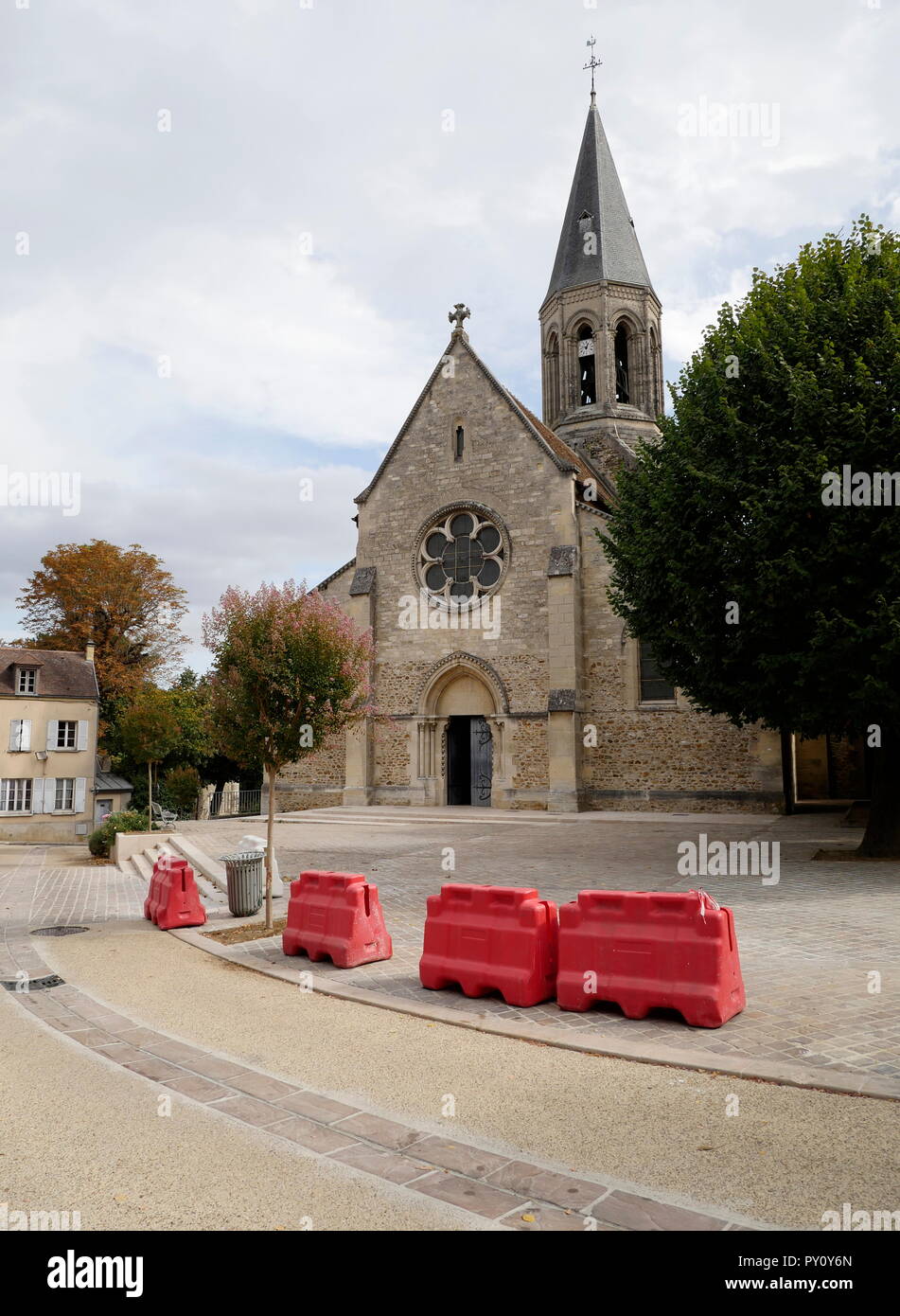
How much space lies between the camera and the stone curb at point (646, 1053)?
15.5 ft

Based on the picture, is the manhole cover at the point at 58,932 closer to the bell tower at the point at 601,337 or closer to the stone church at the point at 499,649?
the stone church at the point at 499,649

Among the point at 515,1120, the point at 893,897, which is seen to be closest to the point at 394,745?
the point at 893,897

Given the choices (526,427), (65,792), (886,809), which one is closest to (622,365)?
(526,427)

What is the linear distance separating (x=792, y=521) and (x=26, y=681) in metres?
29.7

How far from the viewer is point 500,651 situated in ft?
80.4

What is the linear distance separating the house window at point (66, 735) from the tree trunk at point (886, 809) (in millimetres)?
29360

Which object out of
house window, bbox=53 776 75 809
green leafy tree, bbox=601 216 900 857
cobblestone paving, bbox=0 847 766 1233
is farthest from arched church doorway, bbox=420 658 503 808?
cobblestone paving, bbox=0 847 766 1233

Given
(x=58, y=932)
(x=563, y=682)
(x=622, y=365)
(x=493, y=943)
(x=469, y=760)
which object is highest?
(x=622, y=365)

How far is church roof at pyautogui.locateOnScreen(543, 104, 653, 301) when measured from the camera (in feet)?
104

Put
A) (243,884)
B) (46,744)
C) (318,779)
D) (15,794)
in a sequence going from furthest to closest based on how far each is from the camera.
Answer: (46,744) → (15,794) → (318,779) → (243,884)

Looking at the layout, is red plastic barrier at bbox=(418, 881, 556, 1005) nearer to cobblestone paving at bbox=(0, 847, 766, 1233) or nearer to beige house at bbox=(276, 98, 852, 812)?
cobblestone paving at bbox=(0, 847, 766, 1233)

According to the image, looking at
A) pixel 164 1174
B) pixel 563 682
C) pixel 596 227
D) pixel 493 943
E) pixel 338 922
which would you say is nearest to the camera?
pixel 164 1174

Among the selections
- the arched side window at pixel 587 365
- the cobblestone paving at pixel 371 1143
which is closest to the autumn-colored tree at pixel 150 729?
the cobblestone paving at pixel 371 1143

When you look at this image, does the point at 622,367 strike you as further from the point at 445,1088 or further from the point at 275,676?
the point at 445,1088
